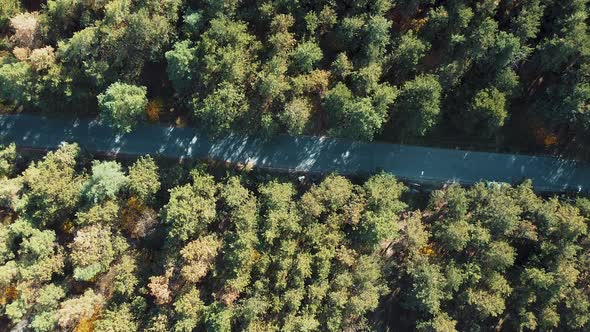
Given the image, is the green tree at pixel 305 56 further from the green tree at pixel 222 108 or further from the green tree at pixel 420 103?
the green tree at pixel 420 103

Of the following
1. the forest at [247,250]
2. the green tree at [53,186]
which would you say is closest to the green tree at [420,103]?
the forest at [247,250]

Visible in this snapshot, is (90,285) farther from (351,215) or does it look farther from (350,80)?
(350,80)

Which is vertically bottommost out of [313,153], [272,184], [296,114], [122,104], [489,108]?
[272,184]

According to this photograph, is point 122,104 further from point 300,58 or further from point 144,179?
point 300,58

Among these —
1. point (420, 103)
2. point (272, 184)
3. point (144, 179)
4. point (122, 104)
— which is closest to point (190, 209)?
point (144, 179)

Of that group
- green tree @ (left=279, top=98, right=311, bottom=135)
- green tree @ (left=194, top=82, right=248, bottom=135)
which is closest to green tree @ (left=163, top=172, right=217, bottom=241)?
green tree @ (left=194, top=82, right=248, bottom=135)

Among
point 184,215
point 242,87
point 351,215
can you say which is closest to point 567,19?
point 351,215

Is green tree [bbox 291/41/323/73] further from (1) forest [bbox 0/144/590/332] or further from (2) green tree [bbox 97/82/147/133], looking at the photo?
(2) green tree [bbox 97/82/147/133]
